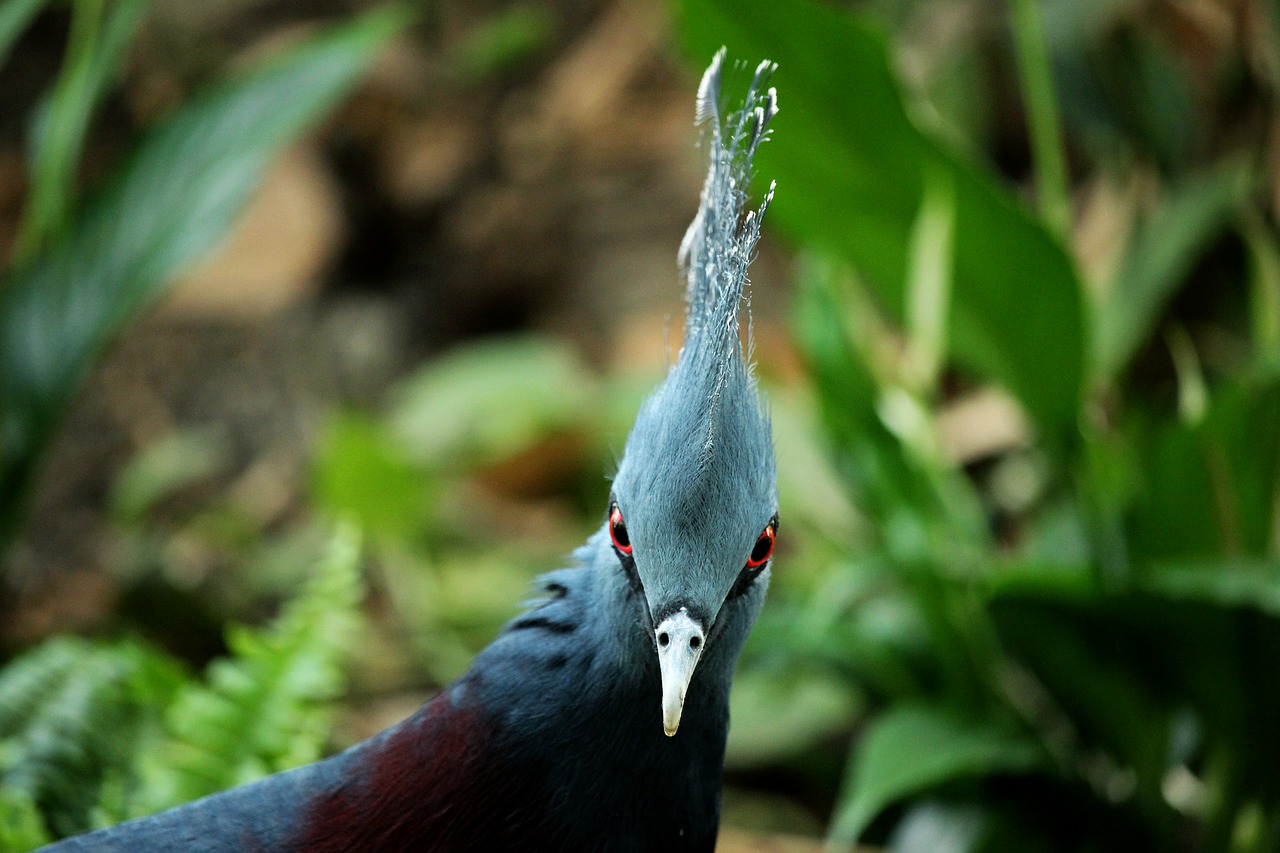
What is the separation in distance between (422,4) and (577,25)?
615 mm

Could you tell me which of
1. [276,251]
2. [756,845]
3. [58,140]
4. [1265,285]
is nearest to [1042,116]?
[1265,285]

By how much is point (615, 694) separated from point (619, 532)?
166 mm

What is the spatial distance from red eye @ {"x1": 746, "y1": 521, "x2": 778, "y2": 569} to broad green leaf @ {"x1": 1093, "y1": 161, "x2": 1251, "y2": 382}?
6.25ft

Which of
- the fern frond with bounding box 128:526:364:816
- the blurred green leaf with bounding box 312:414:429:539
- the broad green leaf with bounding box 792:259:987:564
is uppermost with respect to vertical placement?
the blurred green leaf with bounding box 312:414:429:539

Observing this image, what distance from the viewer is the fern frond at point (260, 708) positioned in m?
1.50

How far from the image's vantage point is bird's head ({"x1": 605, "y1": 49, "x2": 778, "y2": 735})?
0.98 meters

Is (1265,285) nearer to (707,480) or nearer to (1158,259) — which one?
(1158,259)

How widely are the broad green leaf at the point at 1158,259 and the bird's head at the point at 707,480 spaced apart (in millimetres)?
1892

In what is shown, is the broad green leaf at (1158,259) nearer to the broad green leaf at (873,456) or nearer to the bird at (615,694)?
the broad green leaf at (873,456)

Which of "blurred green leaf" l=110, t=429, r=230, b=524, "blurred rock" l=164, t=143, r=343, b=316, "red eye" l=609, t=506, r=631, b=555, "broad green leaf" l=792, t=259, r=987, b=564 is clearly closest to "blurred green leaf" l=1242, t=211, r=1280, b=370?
"broad green leaf" l=792, t=259, r=987, b=564

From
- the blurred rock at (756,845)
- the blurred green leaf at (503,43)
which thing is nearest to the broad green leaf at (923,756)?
the blurred rock at (756,845)

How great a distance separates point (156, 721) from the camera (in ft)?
5.65

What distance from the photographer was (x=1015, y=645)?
2.04 metres

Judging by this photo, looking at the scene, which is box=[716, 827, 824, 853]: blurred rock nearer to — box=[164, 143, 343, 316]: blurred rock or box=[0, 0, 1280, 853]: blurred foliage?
box=[0, 0, 1280, 853]: blurred foliage
